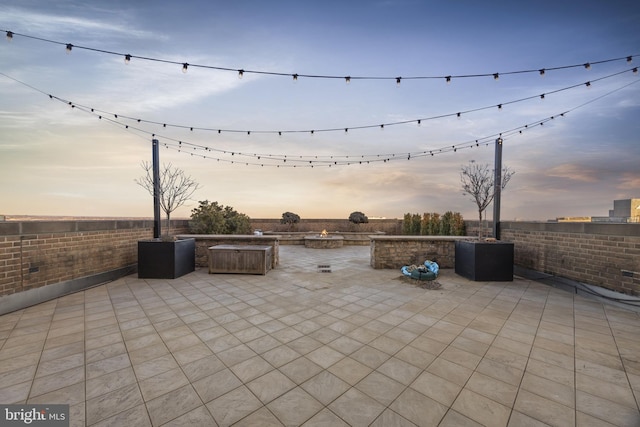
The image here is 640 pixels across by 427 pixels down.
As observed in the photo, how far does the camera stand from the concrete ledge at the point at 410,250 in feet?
23.4

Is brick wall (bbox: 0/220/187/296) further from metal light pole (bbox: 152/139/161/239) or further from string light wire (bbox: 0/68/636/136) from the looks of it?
string light wire (bbox: 0/68/636/136)

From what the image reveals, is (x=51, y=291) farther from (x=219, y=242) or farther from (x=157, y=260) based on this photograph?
(x=219, y=242)

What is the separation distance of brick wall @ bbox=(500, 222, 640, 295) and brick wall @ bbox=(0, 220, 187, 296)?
1130 centimetres

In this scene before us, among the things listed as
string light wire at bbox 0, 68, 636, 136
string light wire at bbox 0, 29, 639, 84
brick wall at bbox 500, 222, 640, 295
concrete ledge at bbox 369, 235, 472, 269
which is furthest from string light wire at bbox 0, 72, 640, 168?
concrete ledge at bbox 369, 235, 472, 269

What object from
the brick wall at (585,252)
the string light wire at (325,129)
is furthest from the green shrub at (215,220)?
the brick wall at (585,252)

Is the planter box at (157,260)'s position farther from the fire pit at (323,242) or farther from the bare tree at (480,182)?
the bare tree at (480,182)

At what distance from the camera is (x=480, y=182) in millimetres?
6801

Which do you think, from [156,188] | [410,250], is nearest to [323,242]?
[410,250]

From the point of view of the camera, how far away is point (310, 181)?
1434 centimetres

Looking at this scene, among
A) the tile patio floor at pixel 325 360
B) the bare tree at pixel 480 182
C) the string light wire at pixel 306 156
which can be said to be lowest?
the tile patio floor at pixel 325 360

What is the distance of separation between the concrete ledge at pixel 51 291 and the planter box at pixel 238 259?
2358 millimetres

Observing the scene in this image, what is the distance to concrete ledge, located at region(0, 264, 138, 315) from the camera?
152 inches

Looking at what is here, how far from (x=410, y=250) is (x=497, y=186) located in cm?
335

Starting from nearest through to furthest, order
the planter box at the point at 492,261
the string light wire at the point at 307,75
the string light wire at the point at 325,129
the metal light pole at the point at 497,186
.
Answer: the string light wire at the point at 307,75 → the string light wire at the point at 325,129 → the planter box at the point at 492,261 → the metal light pole at the point at 497,186
